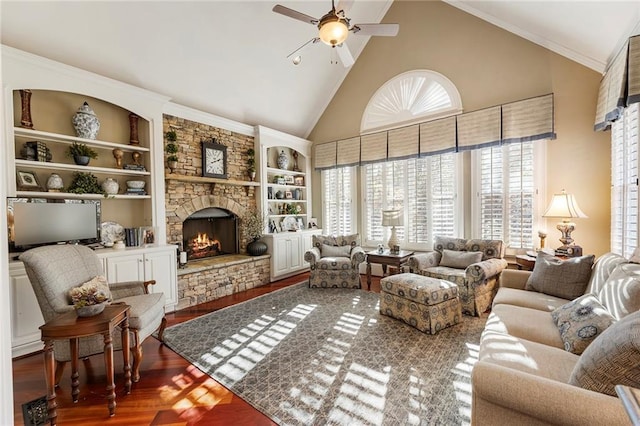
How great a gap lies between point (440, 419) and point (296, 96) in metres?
5.37

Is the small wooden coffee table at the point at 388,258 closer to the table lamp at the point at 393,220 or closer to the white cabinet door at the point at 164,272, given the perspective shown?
the table lamp at the point at 393,220

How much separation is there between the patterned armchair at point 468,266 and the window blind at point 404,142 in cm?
159

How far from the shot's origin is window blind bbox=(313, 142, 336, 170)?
20.0ft

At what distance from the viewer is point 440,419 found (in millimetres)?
1952

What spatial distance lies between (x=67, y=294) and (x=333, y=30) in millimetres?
3230

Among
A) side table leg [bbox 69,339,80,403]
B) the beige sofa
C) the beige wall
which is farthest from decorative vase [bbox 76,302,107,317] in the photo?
the beige wall

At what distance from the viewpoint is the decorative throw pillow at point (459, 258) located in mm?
3992

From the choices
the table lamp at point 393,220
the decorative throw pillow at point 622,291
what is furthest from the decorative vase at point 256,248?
the decorative throw pillow at point 622,291

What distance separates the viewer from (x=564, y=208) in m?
3.42

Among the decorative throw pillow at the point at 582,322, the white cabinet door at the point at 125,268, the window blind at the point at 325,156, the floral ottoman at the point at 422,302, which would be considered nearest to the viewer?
the decorative throw pillow at the point at 582,322

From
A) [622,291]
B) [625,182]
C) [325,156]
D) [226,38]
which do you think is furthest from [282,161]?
[622,291]

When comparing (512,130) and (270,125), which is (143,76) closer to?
(270,125)

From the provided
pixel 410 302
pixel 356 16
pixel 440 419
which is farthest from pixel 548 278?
pixel 356 16

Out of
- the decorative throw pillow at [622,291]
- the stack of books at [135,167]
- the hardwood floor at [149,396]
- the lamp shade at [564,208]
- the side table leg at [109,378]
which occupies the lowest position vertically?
the hardwood floor at [149,396]
